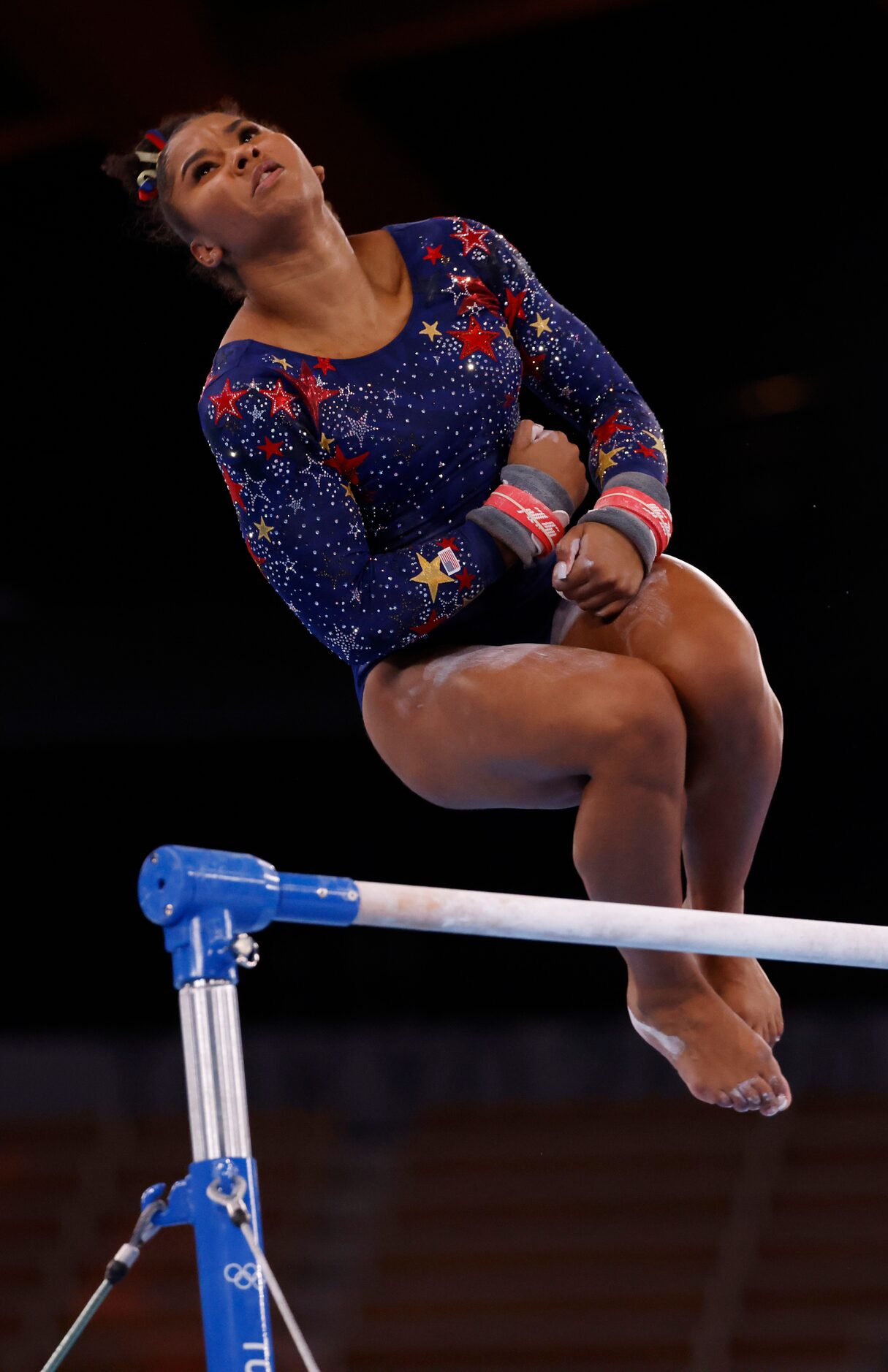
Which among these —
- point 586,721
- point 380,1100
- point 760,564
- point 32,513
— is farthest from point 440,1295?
point 586,721

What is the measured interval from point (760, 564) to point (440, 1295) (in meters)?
2.41

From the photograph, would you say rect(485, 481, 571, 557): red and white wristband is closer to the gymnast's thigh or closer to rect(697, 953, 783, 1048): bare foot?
the gymnast's thigh

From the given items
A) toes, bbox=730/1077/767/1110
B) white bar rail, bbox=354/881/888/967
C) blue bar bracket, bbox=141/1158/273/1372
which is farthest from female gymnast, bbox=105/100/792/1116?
blue bar bracket, bbox=141/1158/273/1372

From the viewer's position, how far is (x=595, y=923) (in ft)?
4.30

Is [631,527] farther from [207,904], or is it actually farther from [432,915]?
[207,904]

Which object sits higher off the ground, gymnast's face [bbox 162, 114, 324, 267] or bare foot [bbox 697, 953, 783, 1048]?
gymnast's face [bbox 162, 114, 324, 267]

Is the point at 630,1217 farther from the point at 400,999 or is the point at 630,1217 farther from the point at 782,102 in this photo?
the point at 782,102

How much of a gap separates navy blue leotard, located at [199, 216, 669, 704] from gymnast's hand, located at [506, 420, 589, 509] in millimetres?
33

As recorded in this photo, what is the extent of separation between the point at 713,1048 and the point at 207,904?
2.63 feet

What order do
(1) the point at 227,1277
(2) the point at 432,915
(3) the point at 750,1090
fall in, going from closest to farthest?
(1) the point at 227,1277, (2) the point at 432,915, (3) the point at 750,1090

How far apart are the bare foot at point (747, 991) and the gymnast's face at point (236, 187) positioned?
1.01m

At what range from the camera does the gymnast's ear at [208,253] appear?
1.91 m

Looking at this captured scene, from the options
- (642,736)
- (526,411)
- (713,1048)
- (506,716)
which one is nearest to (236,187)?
(506,716)

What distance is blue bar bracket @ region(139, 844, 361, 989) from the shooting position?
3.70 feet
